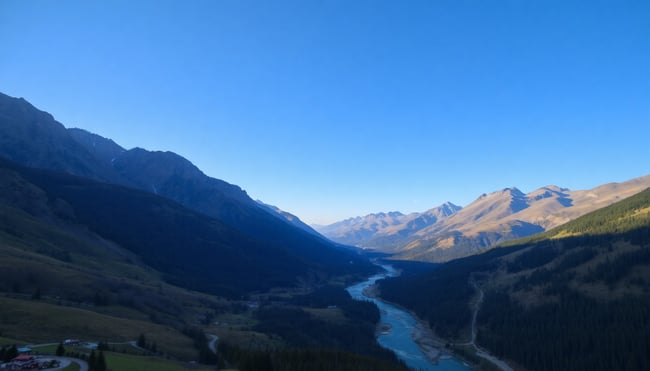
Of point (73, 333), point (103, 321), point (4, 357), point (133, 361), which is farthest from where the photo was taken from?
point (103, 321)

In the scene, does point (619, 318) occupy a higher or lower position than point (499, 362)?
higher

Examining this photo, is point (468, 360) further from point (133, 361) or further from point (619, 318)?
point (133, 361)

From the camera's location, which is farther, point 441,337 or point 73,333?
point 441,337

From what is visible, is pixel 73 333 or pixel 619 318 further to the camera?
pixel 619 318

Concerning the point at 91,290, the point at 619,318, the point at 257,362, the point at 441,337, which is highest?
the point at 91,290

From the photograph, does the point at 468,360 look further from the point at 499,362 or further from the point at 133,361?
the point at 133,361

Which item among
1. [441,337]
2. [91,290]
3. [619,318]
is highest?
[91,290]

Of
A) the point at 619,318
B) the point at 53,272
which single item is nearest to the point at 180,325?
→ the point at 53,272

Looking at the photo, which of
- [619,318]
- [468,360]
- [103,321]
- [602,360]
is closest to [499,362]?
[468,360]

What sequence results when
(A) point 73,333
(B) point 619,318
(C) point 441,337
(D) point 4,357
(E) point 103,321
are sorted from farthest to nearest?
(C) point 441,337 → (B) point 619,318 → (E) point 103,321 → (A) point 73,333 → (D) point 4,357
